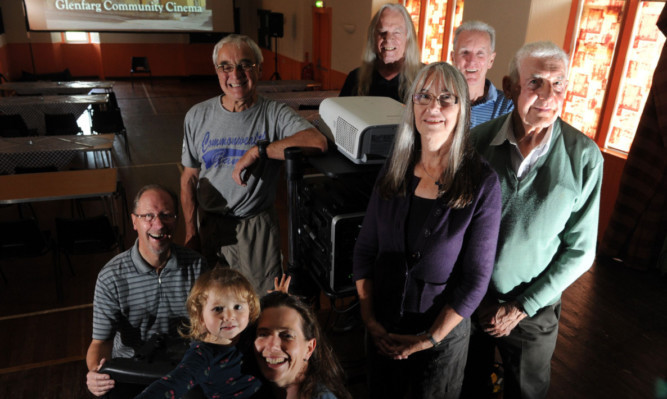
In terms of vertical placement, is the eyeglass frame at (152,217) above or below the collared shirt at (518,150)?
below

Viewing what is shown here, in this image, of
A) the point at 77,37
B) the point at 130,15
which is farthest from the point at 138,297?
the point at 77,37

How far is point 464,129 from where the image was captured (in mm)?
1399

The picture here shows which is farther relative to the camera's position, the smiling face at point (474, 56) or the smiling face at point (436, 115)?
the smiling face at point (474, 56)

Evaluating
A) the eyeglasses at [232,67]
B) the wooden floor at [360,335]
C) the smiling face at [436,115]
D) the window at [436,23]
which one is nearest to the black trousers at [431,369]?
the smiling face at [436,115]

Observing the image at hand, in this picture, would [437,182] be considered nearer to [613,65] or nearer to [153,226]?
[153,226]

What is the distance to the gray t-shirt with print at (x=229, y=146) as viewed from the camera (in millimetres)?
A: 2182

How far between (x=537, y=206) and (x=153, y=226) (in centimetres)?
144

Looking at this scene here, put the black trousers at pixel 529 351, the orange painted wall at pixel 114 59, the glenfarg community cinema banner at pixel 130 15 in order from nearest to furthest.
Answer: the black trousers at pixel 529 351 < the glenfarg community cinema banner at pixel 130 15 < the orange painted wall at pixel 114 59

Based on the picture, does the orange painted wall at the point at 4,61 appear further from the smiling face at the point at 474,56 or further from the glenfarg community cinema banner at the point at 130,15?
the smiling face at the point at 474,56

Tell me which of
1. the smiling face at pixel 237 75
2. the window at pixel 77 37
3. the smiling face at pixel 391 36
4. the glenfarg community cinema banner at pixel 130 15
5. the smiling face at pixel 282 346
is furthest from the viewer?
the window at pixel 77 37

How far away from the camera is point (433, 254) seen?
1431 mm

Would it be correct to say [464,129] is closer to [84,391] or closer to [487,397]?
[487,397]

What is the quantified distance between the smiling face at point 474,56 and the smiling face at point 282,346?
136 centimetres

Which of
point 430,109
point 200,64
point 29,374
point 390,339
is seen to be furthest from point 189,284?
point 200,64
